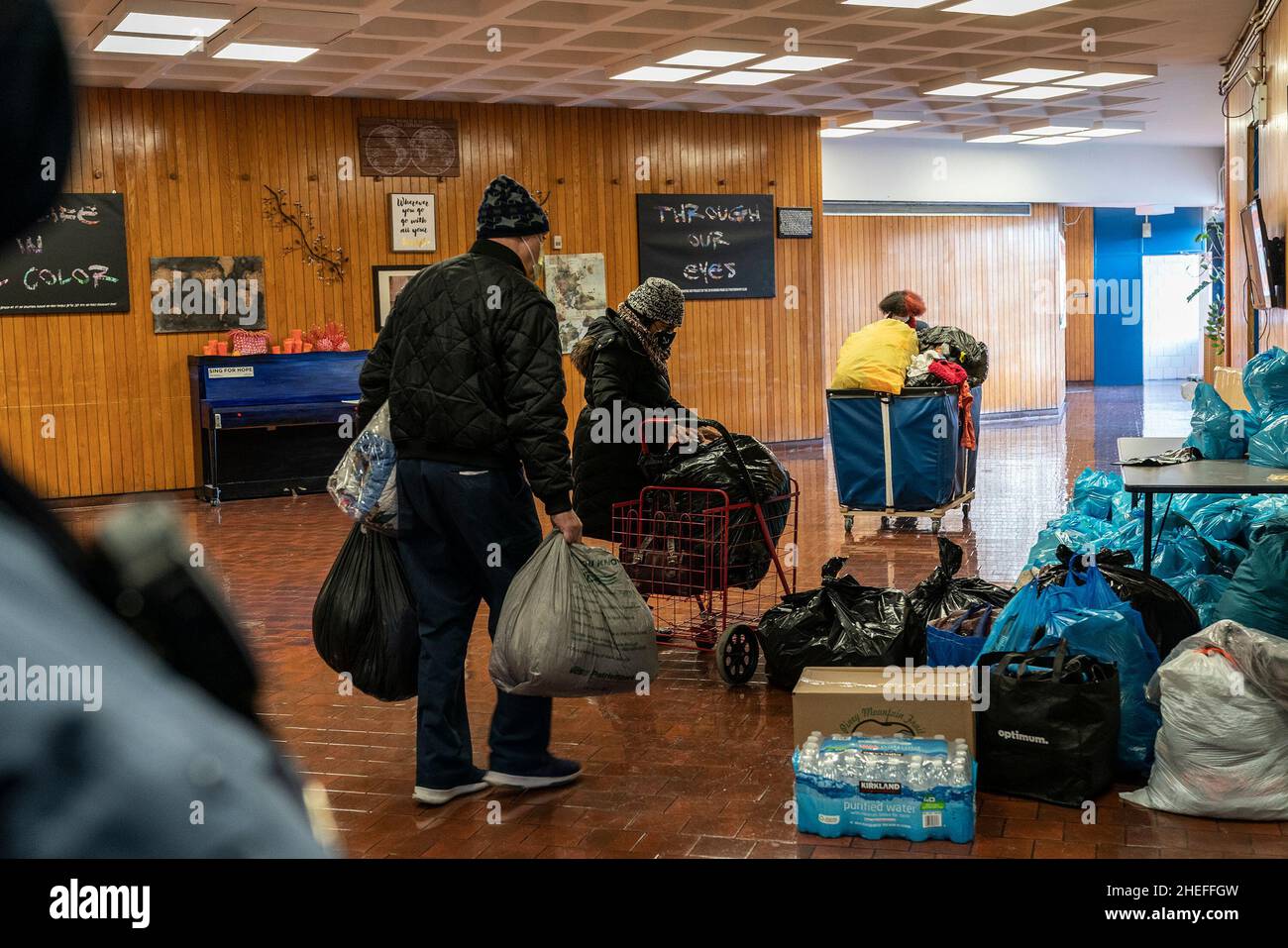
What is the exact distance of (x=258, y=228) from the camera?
12250mm

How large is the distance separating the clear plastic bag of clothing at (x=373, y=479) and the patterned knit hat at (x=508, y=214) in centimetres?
63

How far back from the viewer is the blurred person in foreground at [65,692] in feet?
1.26

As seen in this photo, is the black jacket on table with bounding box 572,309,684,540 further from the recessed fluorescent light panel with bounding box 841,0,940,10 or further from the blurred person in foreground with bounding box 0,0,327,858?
the blurred person in foreground with bounding box 0,0,327,858

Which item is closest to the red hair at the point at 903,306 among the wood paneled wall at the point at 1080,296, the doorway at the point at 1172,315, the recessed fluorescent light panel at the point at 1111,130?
the recessed fluorescent light panel at the point at 1111,130

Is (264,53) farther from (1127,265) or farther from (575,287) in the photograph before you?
(1127,265)

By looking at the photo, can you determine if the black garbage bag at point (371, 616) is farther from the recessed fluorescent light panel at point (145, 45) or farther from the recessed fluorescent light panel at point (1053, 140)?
the recessed fluorescent light panel at point (1053, 140)

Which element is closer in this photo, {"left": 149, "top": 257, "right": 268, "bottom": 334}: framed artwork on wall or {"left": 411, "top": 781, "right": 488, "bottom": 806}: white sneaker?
{"left": 411, "top": 781, "right": 488, "bottom": 806}: white sneaker

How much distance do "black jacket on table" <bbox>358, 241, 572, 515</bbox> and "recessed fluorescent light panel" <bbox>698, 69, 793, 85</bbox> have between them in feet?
28.7

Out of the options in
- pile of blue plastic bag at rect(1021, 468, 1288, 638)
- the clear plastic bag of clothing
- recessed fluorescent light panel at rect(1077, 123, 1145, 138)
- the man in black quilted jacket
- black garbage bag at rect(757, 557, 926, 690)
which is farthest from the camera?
recessed fluorescent light panel at rect(1077, 123, 1145, 138)

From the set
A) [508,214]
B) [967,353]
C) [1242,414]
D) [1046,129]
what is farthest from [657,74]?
[508,214]

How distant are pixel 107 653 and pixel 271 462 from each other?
11.8 metres

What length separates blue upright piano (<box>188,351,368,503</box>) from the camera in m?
11.4

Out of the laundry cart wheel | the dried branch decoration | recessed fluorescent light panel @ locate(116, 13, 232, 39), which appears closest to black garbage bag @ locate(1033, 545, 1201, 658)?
the laundry cart wheel

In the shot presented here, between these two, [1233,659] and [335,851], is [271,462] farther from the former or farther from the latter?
[335,851]
